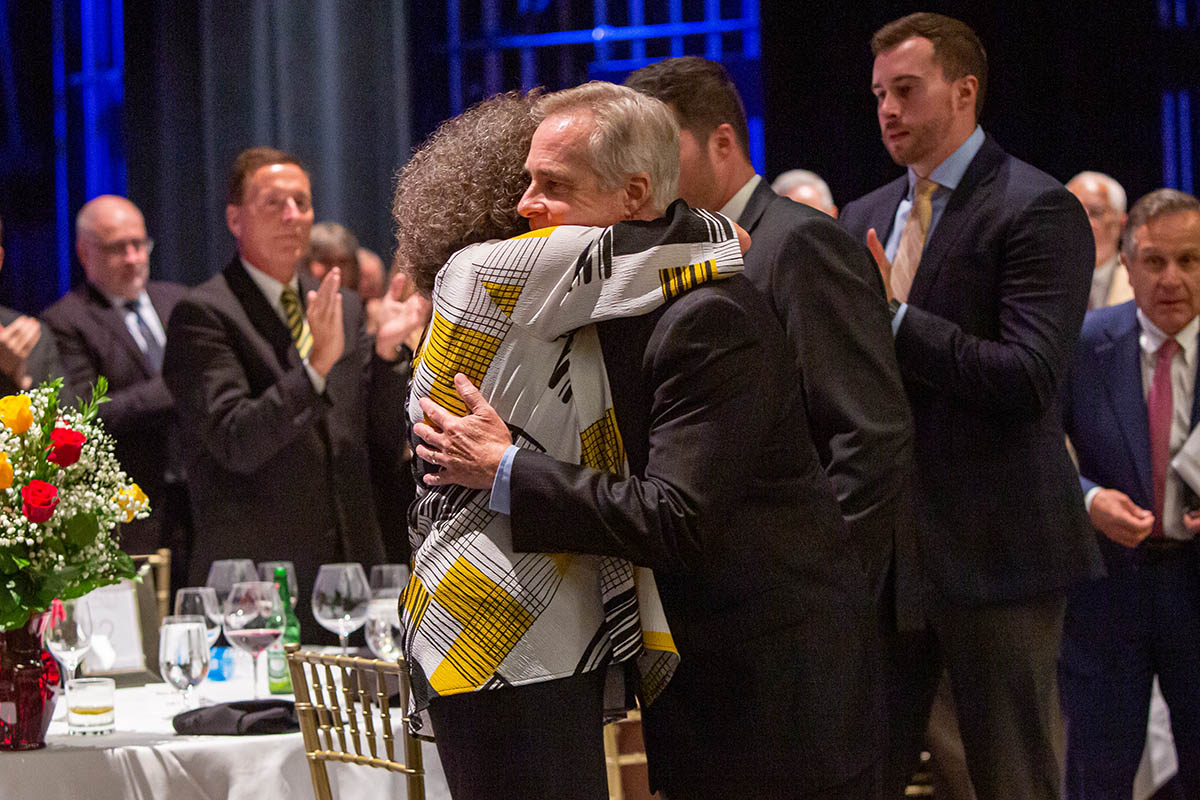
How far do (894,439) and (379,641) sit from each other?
3.05 feet

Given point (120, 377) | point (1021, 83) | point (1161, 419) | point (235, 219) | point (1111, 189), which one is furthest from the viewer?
point (1021, 83)

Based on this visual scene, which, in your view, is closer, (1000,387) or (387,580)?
(1000,387)

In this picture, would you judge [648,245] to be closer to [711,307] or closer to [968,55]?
[711,307]

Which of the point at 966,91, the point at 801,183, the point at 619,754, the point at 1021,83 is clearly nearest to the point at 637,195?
the point at 966,91

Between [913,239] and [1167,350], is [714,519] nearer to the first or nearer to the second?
[913,239]

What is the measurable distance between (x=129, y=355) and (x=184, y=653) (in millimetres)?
2590

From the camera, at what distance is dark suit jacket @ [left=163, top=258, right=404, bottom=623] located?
3.52 m

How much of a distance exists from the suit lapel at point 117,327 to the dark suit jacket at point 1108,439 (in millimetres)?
2889

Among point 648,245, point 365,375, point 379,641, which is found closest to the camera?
point 648,245

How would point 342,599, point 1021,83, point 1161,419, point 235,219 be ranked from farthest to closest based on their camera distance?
point 1021,83 < point 235,219 < point 1161,419 < point 342,599

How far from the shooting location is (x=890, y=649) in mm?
2584

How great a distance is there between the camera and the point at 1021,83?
19.7ft

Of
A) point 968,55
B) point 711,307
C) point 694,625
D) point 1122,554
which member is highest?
point 968,55

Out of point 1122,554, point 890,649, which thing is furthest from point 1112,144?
point 890,649
